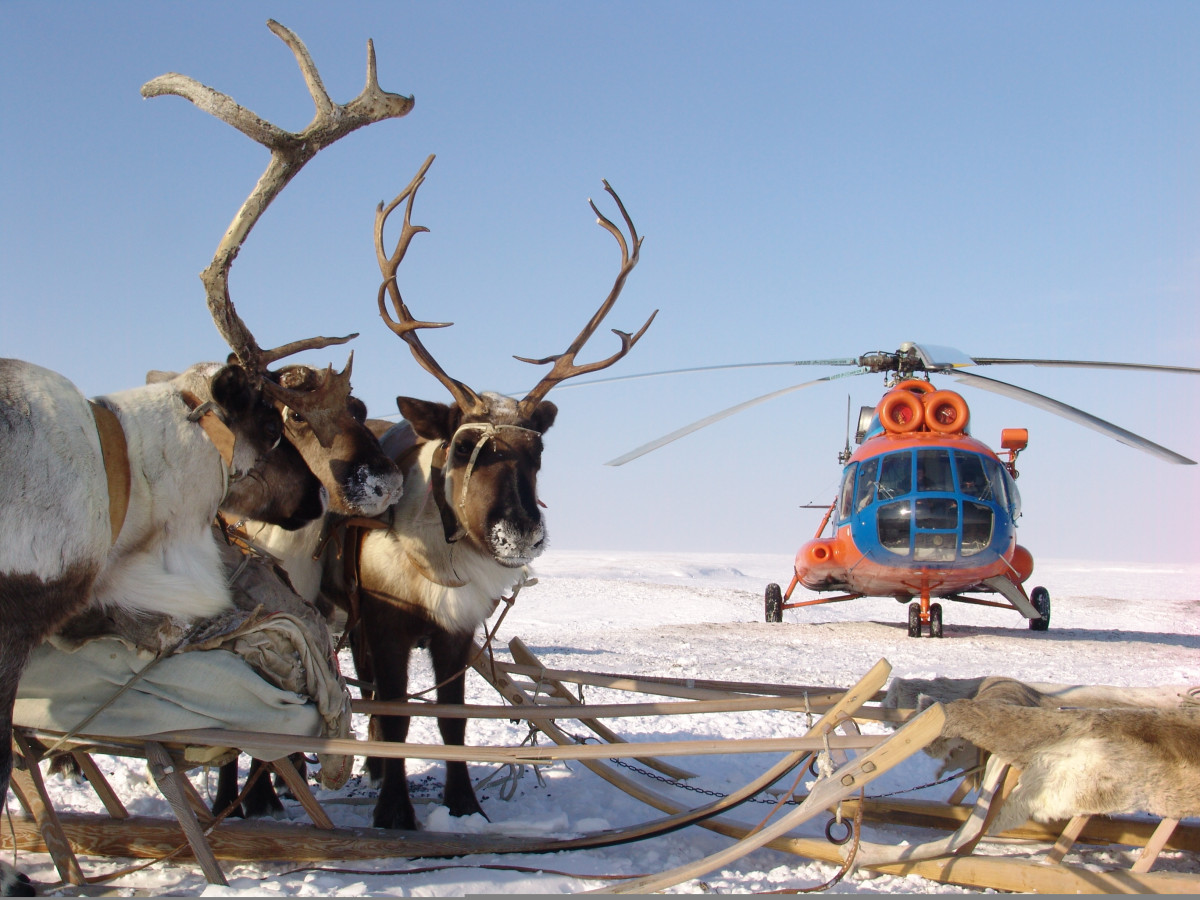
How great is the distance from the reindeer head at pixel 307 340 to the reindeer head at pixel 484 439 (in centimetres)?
30

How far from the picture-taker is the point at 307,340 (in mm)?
3705

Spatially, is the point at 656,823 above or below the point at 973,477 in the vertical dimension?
below

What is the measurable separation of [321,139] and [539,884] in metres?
2.90

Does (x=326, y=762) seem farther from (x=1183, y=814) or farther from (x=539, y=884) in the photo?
(x=1183, y=814)

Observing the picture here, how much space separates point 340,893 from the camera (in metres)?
2.95

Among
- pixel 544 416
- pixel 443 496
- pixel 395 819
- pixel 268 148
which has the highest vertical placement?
pixel 268 148

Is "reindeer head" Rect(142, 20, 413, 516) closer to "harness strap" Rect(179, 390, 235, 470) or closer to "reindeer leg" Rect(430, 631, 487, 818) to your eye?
"harness strap" Rect(179, 390, 235, 470)

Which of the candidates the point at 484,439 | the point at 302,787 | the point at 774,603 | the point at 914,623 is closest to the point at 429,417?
the point at 484,439

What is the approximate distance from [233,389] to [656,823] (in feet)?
7.30

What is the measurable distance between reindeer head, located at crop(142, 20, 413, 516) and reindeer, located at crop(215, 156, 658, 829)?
0.35 m

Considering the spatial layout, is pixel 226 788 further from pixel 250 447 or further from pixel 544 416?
pixel 544 416

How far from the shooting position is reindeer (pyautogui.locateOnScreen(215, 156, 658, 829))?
3.90 meters

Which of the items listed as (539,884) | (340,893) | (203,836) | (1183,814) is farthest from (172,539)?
(1183,814)

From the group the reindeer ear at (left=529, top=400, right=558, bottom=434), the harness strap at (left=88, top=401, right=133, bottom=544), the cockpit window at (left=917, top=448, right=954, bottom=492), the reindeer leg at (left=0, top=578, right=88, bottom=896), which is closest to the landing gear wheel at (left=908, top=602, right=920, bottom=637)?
the cockpit window at (left=917, top=448, right=954, bottom=492)
